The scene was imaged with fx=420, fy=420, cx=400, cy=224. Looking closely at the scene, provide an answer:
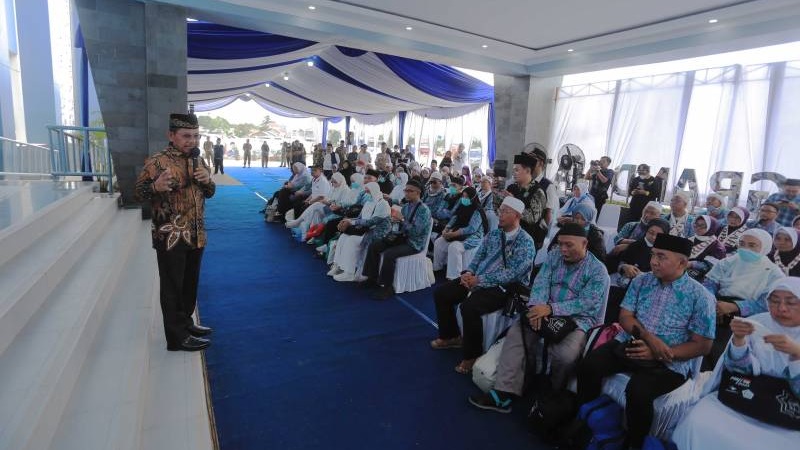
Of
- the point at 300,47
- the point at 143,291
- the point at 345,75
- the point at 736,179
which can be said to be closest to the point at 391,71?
the point at 345,75

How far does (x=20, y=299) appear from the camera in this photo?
177cm

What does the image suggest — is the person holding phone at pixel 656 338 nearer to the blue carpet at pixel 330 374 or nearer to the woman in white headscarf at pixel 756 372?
the woman in white headscarf at pixel 756 372

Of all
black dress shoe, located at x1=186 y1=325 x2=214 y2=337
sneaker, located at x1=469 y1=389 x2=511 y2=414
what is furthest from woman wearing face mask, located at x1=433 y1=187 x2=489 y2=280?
black dress shoe, located at x1=186 y1=325 x2=214 y2=337

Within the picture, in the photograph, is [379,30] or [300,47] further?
[300,47]

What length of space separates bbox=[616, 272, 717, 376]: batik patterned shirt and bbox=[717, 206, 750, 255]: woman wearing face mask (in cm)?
261

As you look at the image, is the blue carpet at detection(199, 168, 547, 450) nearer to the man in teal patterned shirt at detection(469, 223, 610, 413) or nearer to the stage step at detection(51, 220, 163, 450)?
the man in teal patterned shirt at detection(469, 223, 610, 413)

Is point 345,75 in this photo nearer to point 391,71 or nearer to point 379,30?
point 391,71

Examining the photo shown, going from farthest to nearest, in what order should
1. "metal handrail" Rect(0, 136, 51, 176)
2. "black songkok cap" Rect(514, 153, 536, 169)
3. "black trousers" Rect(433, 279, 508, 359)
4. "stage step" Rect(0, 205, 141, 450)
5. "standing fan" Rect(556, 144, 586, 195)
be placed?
"standing fan" Rect(556, 144, 586, 195) → "metal handrail" Rect(0, 136, 51, 176) → "black songkok cap" Rect(514, 153, 536, 169) → "black trousers" Rect(433, 279, 508, 359) → "stage step" Rect(0, 205, 141, 450)

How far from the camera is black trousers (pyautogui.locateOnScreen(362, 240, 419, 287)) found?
13.1ft

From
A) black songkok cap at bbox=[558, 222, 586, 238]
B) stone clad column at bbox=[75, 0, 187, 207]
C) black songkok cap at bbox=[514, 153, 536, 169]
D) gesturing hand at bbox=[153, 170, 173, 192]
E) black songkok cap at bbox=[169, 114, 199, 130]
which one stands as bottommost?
black songkok cap at bbox=[558, 222, 586, 238]

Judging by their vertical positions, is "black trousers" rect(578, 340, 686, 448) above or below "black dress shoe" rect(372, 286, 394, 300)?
above

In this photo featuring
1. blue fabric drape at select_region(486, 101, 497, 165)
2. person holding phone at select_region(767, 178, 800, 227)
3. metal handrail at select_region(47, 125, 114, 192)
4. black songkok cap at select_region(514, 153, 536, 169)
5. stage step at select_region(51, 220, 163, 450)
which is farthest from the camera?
blue fabric drape at select_region(486, 101, 497, 165)

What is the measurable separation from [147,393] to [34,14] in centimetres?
1034

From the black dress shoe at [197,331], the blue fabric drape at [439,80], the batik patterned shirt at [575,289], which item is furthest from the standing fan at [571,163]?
the black dress shoe at [197,331]
